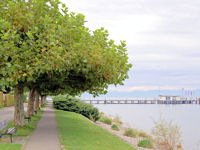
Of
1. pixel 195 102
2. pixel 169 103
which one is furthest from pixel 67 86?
pixel 195 102

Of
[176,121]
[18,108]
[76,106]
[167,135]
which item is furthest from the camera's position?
[176,121]

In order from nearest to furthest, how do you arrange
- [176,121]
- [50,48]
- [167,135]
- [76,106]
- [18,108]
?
[50,48]
[18,108]
[167,135]
[76,106]
[176,121]

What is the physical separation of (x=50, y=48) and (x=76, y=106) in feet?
103

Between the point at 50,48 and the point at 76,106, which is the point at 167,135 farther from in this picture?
the point at 76,106

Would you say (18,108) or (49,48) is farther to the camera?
(18,108)

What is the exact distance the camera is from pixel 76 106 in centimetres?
4534

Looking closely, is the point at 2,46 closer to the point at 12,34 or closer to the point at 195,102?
the point at 12,34

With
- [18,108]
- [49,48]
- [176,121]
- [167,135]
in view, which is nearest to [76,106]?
[176,121]

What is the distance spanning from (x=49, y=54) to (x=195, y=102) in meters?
171

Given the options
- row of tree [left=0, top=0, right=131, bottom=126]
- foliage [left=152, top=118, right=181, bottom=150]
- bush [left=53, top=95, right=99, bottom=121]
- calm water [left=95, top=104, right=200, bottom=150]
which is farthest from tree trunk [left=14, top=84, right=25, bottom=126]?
bush [left=53, top=95, right=99, bottom=121]

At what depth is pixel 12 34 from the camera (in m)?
14.2

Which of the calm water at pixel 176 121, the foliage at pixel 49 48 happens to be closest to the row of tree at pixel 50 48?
the foliage at pixel 49 48

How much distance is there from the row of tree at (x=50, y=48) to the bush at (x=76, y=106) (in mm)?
23713

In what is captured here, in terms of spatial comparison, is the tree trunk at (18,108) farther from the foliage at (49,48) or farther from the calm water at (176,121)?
the calm water at (176,121)
